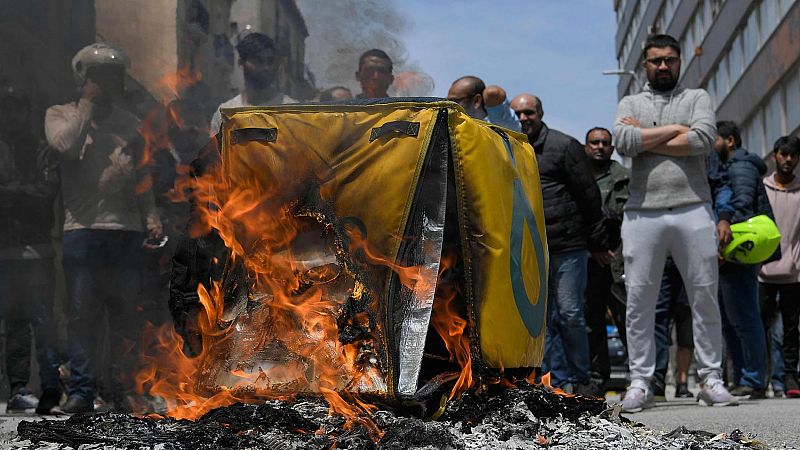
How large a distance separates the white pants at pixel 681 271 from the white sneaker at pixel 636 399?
3.4 inches

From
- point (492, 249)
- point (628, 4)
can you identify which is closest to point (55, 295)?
point (492, 249)

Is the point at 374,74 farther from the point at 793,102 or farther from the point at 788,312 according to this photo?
the point at 793,102

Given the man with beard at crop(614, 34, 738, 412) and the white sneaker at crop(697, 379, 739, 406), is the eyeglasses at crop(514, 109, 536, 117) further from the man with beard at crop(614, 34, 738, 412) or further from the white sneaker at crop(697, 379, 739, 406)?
the white sneaker at crop(697, 379, 739, 406)

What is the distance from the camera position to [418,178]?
4633 millimetres

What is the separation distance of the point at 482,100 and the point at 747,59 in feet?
94.8


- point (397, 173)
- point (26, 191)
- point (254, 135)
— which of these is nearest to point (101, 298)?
point (26, 191)

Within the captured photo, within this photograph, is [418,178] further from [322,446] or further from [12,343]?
[12,343]

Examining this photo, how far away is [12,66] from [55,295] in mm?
1596

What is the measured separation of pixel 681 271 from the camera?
24.5ft

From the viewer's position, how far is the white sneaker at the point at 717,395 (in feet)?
24.1

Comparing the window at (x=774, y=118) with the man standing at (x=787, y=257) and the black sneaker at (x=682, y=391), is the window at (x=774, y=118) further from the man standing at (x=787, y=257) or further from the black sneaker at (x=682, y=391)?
the black sneaker at (x=682, y=391)

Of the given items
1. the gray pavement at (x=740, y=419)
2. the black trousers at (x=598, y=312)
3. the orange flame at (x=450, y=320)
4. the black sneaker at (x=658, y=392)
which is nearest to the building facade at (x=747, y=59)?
the black trousers at (x=598, y=312)

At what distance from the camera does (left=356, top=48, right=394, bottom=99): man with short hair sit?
6.79 m

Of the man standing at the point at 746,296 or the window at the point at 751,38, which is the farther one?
the window at the point at 751,38
